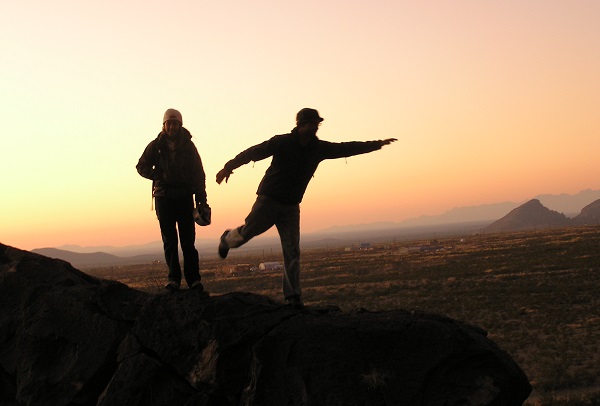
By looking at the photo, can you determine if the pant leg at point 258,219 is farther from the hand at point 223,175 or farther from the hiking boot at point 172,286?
the hiking boot at point 172,286

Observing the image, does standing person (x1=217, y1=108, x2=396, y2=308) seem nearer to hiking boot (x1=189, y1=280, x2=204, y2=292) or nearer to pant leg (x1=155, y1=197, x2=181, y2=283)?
hiking boot (x1=189, y1=280, x2=204, y2=292)

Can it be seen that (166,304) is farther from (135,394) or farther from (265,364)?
(265,364)

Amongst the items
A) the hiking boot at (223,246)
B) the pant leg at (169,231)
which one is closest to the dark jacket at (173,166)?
the pant leg at (169,231)

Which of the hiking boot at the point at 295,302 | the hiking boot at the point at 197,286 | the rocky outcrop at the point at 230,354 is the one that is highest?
the hiking boot at the point at 197,286

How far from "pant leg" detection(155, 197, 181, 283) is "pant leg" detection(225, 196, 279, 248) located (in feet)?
3.31

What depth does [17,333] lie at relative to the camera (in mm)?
7000

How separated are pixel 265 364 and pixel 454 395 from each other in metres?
1.85

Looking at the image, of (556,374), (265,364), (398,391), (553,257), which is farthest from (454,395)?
(553,257)

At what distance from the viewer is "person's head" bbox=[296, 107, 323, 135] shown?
6.62 meters

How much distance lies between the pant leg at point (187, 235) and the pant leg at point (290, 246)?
53.6 inches

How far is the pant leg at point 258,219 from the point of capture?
682 cm

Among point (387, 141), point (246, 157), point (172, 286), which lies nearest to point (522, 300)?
point (387, 141)

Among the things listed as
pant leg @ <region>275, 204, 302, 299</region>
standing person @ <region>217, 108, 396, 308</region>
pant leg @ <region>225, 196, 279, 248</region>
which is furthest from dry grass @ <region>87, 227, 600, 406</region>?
pant leg @ <region>225, 196, 279, 248</region>

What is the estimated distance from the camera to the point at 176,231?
24.7ft
